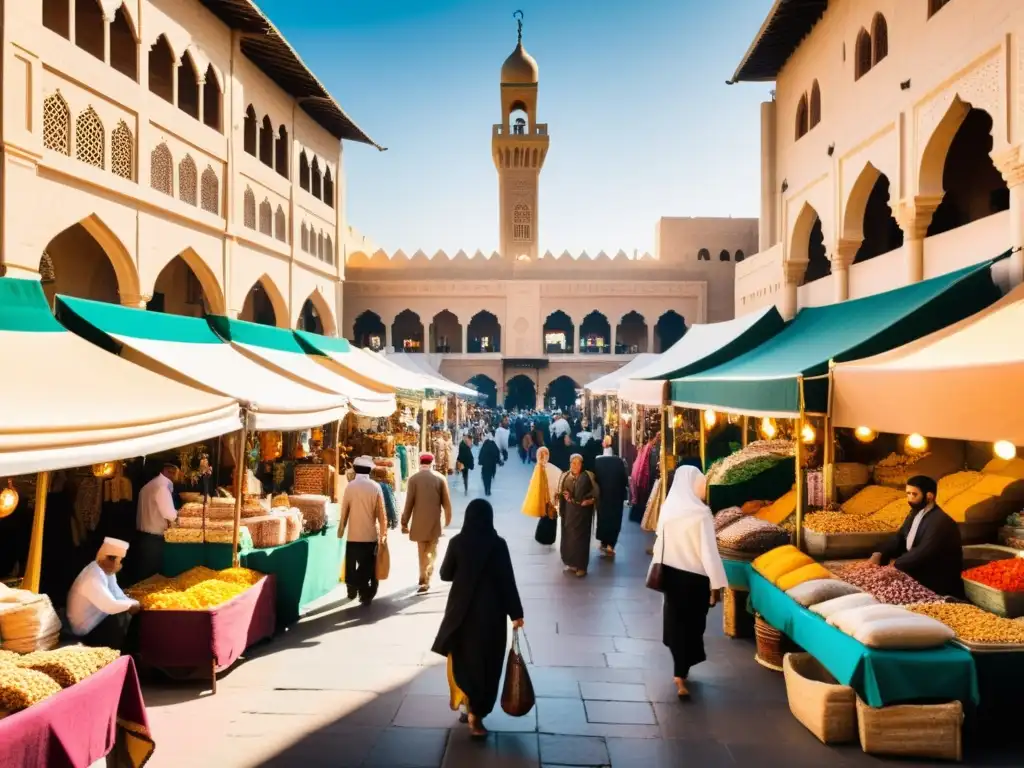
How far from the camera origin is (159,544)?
5.92 meters

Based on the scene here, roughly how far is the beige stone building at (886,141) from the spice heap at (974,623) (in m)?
3.22

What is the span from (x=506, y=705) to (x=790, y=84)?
12089 mm

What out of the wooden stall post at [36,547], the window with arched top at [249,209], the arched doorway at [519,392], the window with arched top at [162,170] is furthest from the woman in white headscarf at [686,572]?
the arched doorway at [519,392]

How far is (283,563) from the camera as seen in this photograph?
593 cm

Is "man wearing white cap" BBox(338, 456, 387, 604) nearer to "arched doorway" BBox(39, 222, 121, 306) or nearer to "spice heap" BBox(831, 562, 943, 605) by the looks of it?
"spice heap" BBox(831, 562, 943, 605)

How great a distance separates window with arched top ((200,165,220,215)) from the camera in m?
14.4

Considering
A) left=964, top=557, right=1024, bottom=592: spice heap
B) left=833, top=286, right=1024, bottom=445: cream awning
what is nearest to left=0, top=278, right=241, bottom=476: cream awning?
Answer: left=833, top=286, right=1024, bottom=445: cream awning

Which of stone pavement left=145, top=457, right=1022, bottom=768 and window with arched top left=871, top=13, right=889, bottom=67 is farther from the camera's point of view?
window with arched top left=871, top=13, right=889, bottom=67

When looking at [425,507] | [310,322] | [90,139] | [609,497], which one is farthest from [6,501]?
[310,322]

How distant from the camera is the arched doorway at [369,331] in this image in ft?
99.2

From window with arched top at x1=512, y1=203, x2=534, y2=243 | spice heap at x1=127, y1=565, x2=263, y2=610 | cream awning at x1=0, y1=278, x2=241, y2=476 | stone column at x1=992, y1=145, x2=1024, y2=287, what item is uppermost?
window with arched top at x1=512, y1=203, x2=534, y2=243

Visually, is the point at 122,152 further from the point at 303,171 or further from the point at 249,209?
the point at 303,171

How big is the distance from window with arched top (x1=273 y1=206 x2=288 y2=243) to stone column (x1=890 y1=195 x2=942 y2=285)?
43.9ft

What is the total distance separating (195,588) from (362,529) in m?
1.71
